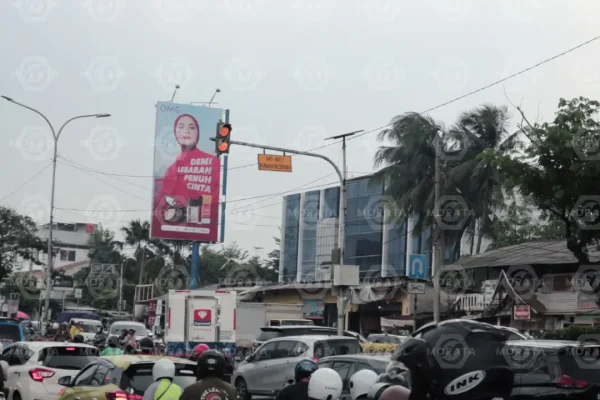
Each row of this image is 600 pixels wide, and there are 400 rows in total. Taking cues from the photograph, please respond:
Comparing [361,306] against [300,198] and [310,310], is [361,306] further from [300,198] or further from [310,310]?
[300,198]

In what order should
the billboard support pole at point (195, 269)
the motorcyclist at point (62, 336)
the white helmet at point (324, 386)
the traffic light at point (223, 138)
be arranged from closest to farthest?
the white helmet at point (324, 386), the traffic light at point (223, 138), the motorcyclist at point (62, 336), the billboard support pole at point (195, 269)

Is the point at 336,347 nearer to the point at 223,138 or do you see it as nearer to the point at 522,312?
the point at 223,138

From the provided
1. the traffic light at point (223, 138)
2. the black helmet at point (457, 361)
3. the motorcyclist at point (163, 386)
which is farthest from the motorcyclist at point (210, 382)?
the traffic light at point (223, 138)

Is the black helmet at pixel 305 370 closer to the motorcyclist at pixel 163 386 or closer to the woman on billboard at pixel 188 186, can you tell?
the motorcyclist at pixel 163 386

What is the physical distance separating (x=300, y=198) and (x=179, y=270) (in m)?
12.2

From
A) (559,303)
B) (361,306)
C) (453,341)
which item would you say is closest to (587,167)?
(559,303)

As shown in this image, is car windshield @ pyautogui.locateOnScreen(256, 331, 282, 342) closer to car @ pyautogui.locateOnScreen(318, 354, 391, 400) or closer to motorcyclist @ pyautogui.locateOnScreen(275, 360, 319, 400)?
car @ pyautogui.locateOnScreen(318, 354, 391, 400)

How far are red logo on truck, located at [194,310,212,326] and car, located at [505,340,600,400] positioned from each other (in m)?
18.3

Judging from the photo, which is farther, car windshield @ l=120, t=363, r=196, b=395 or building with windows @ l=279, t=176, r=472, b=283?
building with windows @ l=279, t=176, r=472, b=283

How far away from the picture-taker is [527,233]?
58375 millimetres

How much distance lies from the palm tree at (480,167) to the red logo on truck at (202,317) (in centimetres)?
1941

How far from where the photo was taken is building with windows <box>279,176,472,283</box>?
6681 cm

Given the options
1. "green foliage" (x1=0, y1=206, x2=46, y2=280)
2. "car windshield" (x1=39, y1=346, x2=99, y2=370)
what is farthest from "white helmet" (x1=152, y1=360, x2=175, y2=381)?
"green foliage" (x1=0, y1=206, x2=46, y2=280)

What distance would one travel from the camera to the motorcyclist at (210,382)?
775cm
